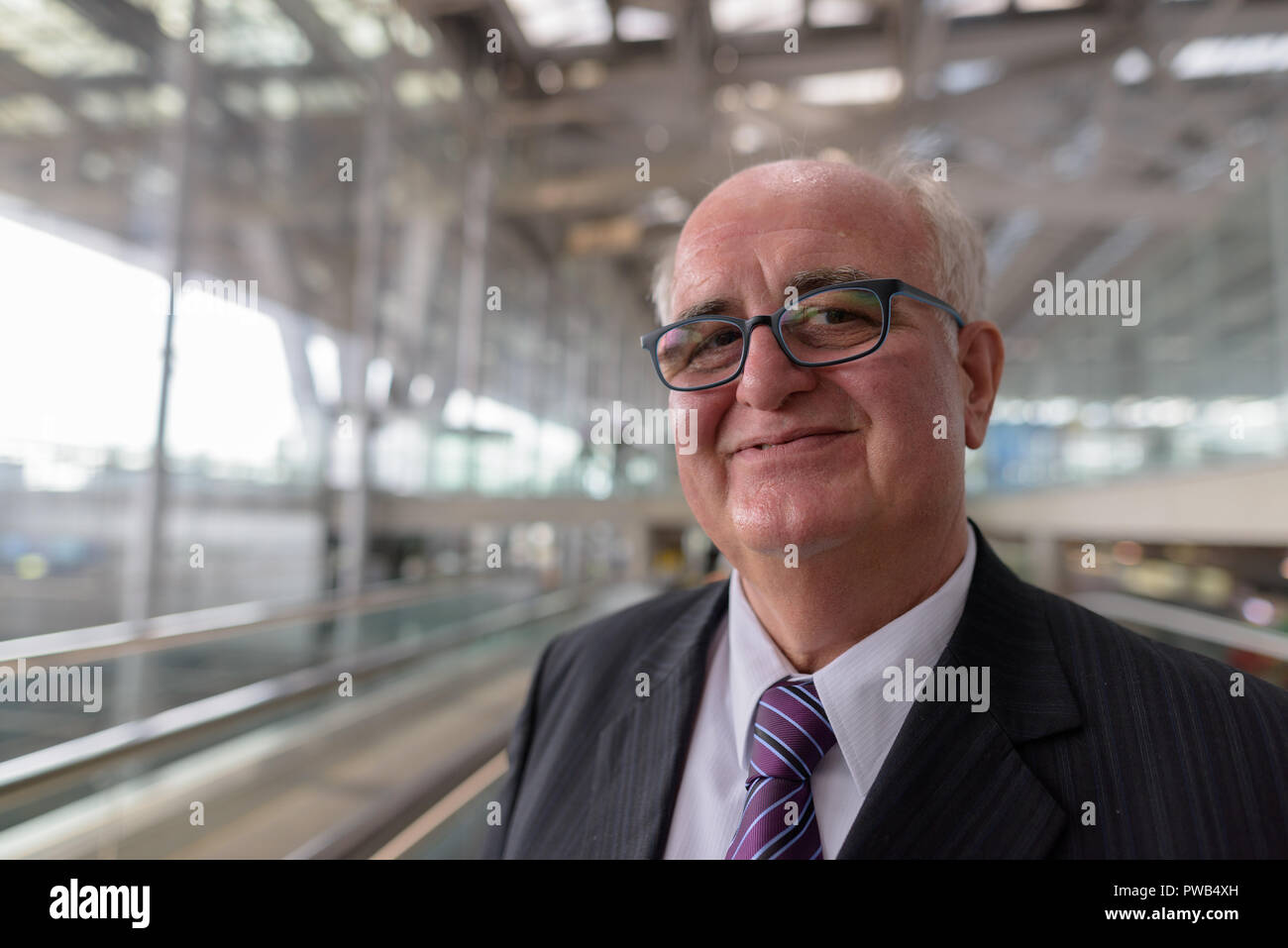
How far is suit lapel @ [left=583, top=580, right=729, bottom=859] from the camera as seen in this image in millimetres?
1040

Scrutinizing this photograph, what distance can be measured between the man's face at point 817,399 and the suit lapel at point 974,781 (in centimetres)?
22

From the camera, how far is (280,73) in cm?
504

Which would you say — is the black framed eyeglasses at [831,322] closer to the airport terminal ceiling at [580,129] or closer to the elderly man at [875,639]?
the elderly man at [875,639]

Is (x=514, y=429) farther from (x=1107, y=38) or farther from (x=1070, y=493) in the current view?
(x=1107, y=38)

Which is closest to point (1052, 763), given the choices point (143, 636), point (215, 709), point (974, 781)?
point (974, 781)

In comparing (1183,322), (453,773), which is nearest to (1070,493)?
(1183,322)

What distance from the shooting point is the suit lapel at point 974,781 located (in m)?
0.84

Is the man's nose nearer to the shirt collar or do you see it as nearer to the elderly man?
the elderly man

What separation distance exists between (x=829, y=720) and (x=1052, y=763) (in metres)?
0.26

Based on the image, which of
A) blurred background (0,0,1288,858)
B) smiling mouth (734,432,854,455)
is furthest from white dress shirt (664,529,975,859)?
blurred background (0,0,1288,858)
